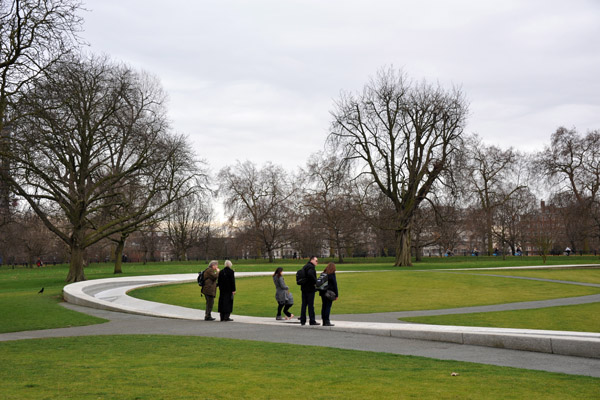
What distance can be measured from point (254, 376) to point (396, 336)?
641 centimetres

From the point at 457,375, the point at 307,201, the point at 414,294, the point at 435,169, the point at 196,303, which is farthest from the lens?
the point at 307,201

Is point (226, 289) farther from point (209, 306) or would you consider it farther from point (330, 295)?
point (330, 295)

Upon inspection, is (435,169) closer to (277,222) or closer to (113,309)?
(113,309)

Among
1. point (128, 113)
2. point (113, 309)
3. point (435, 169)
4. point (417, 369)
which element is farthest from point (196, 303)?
point (435, 169)

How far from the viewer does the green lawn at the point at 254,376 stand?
6891 mm

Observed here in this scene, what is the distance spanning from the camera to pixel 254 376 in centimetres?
808

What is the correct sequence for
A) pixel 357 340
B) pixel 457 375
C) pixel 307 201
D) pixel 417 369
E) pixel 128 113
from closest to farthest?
pixel 457 375
pixel 417 369
pixel 357 340
pixel 128 113
pixel 307 201

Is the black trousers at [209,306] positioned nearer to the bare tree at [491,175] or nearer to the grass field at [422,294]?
the grass field at [422,294]

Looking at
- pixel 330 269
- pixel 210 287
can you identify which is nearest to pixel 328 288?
pixel 330 269

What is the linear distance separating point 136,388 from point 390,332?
810 centimetres

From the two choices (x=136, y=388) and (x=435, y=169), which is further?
(x=435, y=169)

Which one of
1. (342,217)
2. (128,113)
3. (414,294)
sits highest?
(128,113)

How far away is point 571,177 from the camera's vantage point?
6481cm

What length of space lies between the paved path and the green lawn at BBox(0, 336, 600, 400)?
1.12m
